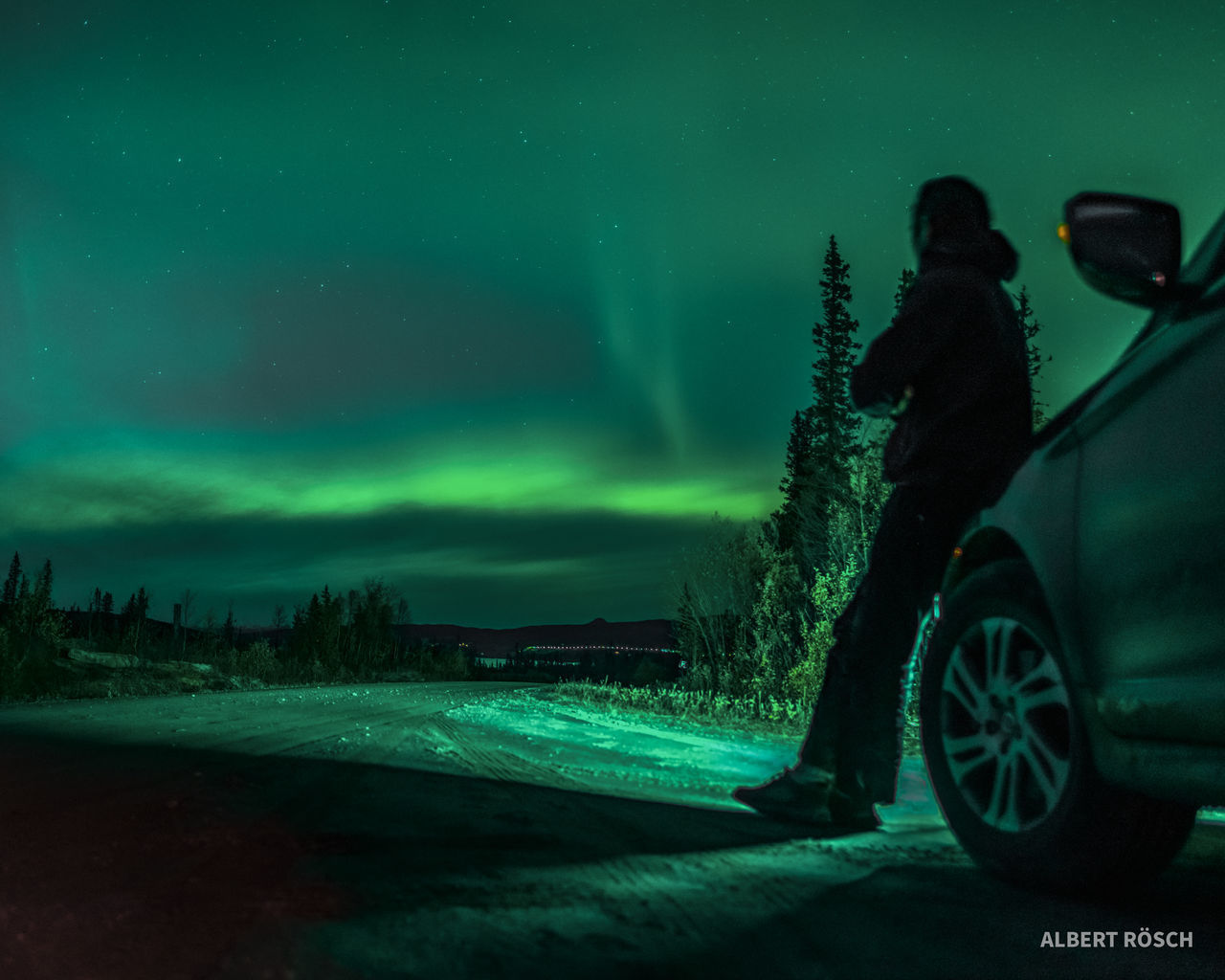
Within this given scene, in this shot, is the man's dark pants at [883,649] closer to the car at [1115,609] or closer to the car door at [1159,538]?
the car at [1115,609]

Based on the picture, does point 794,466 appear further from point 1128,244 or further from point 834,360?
point 1128,244

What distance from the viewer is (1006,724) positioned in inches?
121

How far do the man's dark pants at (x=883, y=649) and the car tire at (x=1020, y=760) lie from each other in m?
0.28

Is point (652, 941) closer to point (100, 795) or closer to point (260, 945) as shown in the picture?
point (260, 945)

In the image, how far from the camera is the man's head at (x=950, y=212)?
3.98 m

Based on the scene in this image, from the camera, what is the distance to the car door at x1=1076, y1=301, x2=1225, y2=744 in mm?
2318

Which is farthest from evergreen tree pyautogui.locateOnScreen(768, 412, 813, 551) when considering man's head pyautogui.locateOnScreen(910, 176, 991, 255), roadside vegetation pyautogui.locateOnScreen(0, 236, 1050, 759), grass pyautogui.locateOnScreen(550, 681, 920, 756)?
man's head pyautogui.locateOnScreen(910, 176, 991, 255)

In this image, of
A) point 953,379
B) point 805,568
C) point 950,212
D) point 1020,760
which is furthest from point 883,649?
point 805,568

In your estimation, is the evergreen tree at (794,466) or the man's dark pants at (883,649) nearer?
the man's dark pants at (883,649)

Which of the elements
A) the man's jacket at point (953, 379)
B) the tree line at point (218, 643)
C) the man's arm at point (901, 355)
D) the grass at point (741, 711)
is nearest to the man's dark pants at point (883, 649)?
the man's jacket at point (953, 379)

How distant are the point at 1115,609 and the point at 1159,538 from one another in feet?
0.82

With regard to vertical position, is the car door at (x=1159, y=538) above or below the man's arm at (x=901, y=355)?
below

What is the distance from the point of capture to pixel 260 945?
204 centimetres

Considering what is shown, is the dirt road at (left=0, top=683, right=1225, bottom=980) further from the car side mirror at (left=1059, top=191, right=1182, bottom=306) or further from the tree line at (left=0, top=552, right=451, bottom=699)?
the tree line at (left=0, top=552, right=451, bottom=699)
